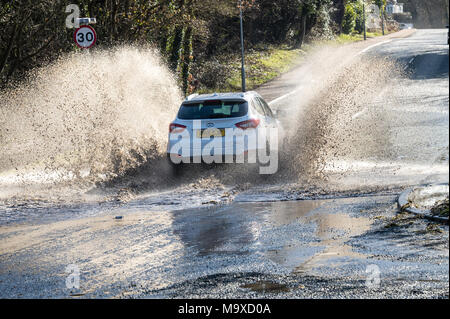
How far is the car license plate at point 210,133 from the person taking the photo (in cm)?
1349

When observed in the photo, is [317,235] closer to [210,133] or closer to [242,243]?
[242,243]

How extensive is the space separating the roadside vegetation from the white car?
1042 centimetres

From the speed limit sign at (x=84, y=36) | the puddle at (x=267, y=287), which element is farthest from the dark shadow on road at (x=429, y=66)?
the puddle at (x=267, y=287)

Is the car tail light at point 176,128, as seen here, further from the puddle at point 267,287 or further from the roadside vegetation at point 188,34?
the roadside vegetation at point 188,34

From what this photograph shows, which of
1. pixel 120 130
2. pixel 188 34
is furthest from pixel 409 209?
pixel 188 34

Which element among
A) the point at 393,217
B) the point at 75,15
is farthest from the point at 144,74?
the point at 393,217

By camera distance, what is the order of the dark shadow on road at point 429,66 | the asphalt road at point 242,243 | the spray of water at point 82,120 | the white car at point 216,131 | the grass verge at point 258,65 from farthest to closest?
the grass verge at point 258,65 → the dark shadow on road at point 429,66 → the spray of water at point 82,120 → the white car at point 216,131 → the asphalt road at point 242,243

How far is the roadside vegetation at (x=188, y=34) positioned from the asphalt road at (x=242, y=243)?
11.8m

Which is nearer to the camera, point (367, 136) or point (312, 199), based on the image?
point (312, 199)

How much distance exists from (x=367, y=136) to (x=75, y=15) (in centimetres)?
1063

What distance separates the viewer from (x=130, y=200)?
12852mm

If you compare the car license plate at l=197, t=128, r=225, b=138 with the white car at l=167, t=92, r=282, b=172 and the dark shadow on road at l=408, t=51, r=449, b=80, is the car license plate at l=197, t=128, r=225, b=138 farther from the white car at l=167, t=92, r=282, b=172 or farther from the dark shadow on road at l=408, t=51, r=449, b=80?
the dark shadow on road at l=408, t=51, r=449, b=80

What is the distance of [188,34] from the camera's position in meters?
33.0
